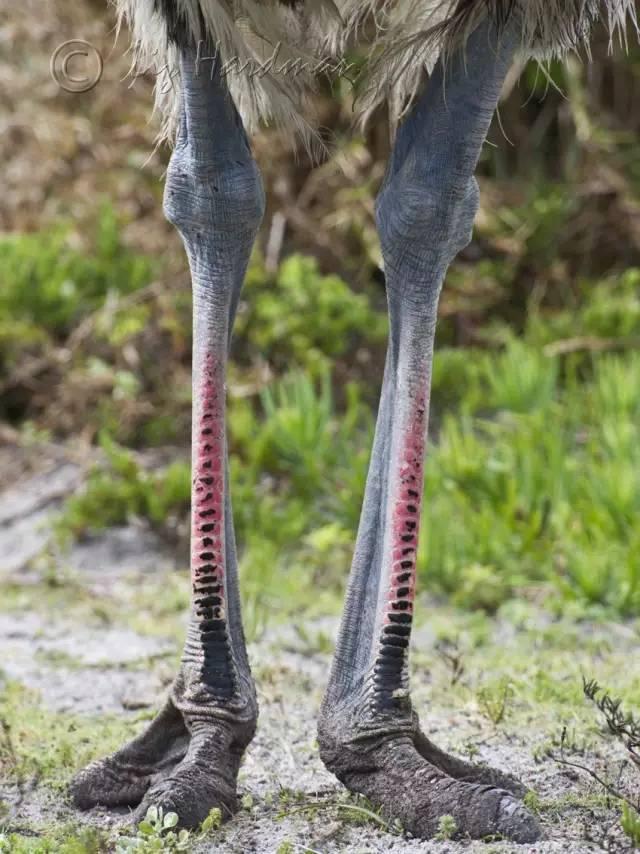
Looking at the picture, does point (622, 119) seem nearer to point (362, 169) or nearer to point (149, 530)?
point (362, 169)

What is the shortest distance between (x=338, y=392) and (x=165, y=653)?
2395 mm

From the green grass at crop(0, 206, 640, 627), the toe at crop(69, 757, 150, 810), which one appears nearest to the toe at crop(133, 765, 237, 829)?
the toe at crop(69, 757, 150, 810)

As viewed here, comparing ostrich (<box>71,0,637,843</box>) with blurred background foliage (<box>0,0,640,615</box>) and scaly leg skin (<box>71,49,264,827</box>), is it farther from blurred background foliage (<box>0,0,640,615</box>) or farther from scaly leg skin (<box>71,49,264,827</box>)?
blurred background foliage (<box>0,0,640,615</box>)

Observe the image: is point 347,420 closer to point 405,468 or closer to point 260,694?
point 260,694

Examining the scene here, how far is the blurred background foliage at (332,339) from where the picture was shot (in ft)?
17.2

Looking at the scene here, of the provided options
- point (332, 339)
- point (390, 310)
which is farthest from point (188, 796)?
point (332, 339)

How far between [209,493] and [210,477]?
3 cm

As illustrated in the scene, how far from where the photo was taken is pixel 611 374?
19.5ft

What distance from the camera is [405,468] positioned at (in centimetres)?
275

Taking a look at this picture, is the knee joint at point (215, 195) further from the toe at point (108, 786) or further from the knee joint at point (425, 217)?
the toe at point (108, 786)

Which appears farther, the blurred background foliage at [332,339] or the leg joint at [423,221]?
the blurred background foliage at [332,339]

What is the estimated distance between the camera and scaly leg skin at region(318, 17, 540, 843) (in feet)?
8.91

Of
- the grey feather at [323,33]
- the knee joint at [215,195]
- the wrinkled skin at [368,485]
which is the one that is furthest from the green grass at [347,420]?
the grey feather at [323,33]

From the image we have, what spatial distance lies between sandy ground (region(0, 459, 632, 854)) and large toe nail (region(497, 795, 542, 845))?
0.03 metres
